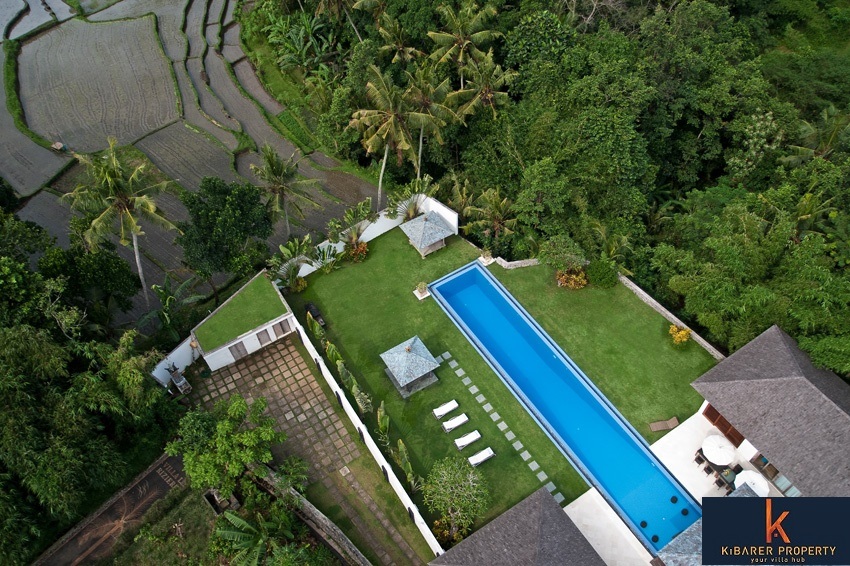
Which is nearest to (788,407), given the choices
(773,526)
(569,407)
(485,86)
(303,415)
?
(773,526)

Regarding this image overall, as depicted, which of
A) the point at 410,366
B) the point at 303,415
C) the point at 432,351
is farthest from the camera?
the point at 432,351

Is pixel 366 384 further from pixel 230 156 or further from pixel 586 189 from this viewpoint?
pixel 230 156

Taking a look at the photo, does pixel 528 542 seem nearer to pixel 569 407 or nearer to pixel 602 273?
pixel 569 407

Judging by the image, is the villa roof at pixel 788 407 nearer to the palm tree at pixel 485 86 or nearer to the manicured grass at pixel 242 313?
the manicured grass at pixel 242 313

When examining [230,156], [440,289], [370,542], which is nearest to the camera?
[370,542]

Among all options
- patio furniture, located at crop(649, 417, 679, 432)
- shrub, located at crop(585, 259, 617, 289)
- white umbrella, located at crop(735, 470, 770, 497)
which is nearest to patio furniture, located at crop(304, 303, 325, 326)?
shrub, located at crop(585, 259, 617, 289)

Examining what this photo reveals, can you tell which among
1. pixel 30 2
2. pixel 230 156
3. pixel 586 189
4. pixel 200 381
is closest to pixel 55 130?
pixel 230 156

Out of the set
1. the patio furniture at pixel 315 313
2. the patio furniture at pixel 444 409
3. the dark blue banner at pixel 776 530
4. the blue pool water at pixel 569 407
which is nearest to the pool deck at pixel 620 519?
the blue pool water at pixel 569 407
